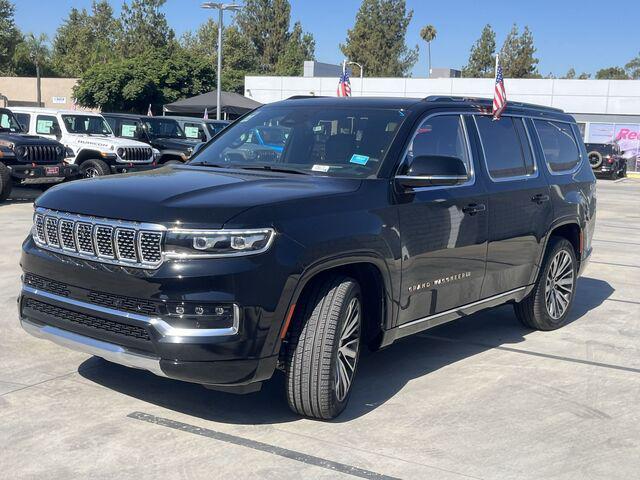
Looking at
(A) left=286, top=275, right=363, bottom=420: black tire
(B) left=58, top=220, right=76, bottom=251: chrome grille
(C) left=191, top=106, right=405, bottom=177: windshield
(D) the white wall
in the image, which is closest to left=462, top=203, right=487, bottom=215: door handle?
(C) left=191, top=106, right=405, bottom=177: windshield

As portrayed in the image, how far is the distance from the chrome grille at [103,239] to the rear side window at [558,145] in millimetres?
3961

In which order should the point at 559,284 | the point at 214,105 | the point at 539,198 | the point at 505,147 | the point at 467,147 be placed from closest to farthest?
the point at 467,147 < the point at 505,147 < the point at 539,198 < the point at 559,284 < the point at 214,105

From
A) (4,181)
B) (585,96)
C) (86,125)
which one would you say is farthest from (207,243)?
(585,96)

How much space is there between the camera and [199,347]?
3.85 m

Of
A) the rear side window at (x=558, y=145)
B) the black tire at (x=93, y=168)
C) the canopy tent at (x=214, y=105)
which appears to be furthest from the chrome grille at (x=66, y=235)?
the canopy tent at (x=214, y=105)

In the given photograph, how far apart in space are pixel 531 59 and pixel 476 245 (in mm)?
74127

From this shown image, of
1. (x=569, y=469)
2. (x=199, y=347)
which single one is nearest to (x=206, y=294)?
(x=199, y=347)

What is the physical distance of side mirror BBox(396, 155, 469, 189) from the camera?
477 cm

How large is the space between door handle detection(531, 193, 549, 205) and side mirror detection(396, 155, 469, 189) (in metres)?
1.63

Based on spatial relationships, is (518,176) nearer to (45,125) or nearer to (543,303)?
(543,303)

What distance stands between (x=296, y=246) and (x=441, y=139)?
1.86m

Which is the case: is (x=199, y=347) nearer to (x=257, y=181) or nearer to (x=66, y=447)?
(x=66, y=447)

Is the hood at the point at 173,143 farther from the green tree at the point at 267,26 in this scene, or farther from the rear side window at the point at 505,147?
the green tree at the point at 267,26

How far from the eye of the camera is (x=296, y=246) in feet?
13.3
